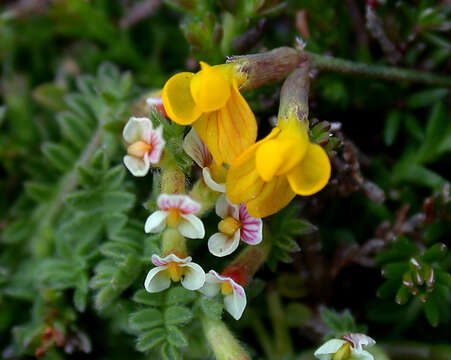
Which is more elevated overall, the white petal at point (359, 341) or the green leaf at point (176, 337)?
the white petal at point (359, 341)

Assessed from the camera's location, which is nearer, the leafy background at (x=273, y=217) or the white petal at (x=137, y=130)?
the white petal at (x=137, y=130)

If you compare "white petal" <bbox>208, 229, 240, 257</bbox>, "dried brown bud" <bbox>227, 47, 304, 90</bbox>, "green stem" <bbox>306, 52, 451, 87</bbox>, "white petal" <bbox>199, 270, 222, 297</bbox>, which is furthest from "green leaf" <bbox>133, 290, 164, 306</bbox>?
"green stem" <bbox>306, 52, 451, 87</bbox>

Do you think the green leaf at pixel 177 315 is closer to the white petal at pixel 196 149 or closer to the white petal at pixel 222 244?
the white petal at pixel 222 244

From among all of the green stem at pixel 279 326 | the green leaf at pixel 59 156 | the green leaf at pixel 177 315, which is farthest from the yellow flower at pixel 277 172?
the green leaf at pixel 59 156

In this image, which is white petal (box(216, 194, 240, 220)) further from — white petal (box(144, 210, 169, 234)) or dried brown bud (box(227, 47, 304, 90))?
dried brown bud (box(227, 47, 304, 90))

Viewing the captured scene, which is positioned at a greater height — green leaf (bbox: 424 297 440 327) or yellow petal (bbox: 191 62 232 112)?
yellow petal (bbox: 191 62 232 112)

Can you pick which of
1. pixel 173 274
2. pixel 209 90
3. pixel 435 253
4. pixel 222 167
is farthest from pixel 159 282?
pixel 435 253

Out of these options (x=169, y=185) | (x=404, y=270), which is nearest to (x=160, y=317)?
(x=169, y=185)
